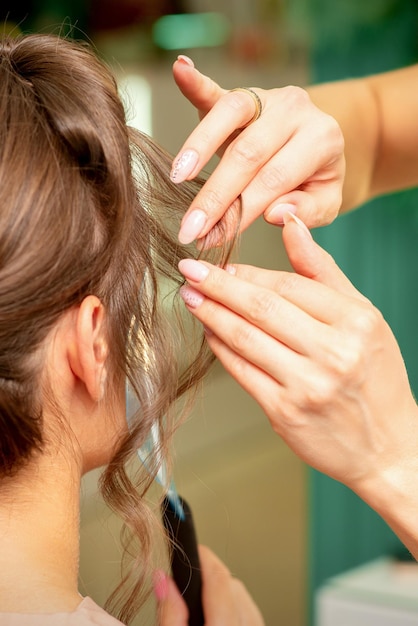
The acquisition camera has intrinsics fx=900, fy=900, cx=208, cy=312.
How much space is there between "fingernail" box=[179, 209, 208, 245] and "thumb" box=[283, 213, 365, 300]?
0.27 feet

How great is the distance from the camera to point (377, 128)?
1.44m

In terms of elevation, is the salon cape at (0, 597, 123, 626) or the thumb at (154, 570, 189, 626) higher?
the salon cape at (0, 597, 123, 626)

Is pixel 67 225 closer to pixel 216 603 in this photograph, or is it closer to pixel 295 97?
pixel 295 97

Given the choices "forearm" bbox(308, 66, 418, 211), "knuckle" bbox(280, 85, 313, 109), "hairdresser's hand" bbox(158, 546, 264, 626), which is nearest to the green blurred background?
"forearm" bbox(308, 66, 418, 211)

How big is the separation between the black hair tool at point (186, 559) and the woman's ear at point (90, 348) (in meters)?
0.27

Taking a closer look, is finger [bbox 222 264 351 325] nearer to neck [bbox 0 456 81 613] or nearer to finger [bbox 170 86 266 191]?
finger [bbox 170 86 266 191]

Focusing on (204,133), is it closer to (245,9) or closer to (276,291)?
(276,291)

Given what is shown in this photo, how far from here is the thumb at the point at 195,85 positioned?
0.97 m

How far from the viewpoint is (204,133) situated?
90 cm

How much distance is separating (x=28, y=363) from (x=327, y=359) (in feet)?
0.91

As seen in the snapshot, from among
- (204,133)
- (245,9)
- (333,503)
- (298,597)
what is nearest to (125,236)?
(204,133)

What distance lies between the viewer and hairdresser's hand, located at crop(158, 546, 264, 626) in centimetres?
108

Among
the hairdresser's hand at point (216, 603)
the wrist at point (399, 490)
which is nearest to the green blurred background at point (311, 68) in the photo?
the hairdresser's hand at point (216, 603)

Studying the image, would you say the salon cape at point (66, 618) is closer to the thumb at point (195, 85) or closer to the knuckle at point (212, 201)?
the knuckle at point (212, 201)
